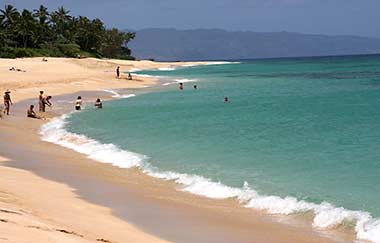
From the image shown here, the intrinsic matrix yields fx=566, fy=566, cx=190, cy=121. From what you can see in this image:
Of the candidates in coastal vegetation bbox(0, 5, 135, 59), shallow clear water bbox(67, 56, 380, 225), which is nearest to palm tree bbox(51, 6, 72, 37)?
coastal vegetation bbox(0, 5, 135, 59)

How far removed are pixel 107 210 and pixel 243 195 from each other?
3825mm

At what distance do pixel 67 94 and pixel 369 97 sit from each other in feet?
87.6

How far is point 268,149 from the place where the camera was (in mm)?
20844

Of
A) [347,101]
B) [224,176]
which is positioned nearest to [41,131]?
[224,176]

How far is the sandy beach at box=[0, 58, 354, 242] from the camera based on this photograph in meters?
9.97

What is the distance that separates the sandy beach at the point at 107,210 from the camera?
9.97 m

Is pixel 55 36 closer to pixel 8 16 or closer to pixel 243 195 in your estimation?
pixel 8 16

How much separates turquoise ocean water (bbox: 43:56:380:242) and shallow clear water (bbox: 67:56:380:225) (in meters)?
0.03

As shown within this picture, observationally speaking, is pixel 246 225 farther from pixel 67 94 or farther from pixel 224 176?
pixel 67 94

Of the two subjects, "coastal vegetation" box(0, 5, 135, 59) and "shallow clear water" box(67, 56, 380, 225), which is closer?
"shallow clear water" box(67, 56, 380, 225)

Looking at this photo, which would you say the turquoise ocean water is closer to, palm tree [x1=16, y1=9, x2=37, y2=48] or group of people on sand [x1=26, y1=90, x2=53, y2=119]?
group of people on sand [x1=26, y1=90, x2=53, y2=119]

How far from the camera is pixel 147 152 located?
2128 centimetres

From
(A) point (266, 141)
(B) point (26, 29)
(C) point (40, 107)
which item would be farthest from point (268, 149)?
(B) point (26, 29)

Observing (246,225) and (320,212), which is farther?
(320,212)
